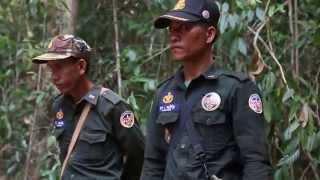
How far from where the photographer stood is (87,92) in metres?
2.99

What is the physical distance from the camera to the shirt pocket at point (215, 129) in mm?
2250

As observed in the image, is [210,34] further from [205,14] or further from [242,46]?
[242,46]

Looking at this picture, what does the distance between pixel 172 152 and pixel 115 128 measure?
65 cm

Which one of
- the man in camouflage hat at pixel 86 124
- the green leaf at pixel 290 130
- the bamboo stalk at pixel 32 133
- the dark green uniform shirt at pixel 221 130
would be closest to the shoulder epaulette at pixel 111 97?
the man in camouflage hat at pixel 86 124

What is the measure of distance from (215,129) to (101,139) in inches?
30.5

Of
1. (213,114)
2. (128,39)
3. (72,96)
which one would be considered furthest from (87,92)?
(128,39)

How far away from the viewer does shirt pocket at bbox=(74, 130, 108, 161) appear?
2876mm

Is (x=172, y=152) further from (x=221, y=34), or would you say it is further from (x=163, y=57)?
(x=163, y=57)

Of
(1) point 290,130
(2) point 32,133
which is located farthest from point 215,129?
(2) point 32,133

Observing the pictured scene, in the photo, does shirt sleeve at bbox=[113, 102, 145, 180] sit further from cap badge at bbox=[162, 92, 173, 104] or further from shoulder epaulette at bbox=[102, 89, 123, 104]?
cap badge at bbox=[162, 92, 173, 104]

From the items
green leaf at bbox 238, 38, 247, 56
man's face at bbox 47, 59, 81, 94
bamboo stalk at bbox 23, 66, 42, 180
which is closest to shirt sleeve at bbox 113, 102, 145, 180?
man's face at bbox 47, 59, 81, 94

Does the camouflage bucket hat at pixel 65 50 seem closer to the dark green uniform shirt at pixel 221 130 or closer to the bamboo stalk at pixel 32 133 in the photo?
the dark green uniform shirt at pixel 221 130

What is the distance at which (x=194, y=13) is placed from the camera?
7.69 feet

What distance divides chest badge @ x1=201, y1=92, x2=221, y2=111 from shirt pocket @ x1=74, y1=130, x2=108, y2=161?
0.74m
